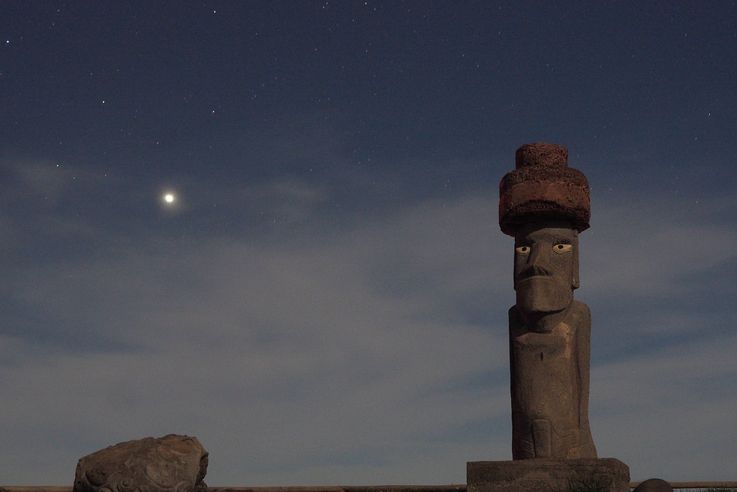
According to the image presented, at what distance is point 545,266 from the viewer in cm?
1159

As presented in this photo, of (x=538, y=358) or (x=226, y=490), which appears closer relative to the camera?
(x=538, y=358)

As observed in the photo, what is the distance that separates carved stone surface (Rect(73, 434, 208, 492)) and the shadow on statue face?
15.5ft

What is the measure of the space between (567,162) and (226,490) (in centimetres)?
634

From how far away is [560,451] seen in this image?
36.1 ft

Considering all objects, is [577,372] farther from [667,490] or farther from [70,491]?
[70,491]

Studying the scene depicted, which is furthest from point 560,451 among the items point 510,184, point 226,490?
point 226,490

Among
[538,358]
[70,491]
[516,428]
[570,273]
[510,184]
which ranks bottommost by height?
[70,491]

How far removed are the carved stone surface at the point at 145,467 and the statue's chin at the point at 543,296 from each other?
15.6 ft

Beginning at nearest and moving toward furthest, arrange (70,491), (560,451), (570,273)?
(560,451), (570,273), (70,491)

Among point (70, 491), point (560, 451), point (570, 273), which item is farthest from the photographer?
point (70, 491)

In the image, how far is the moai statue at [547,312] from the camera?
11.2 metres

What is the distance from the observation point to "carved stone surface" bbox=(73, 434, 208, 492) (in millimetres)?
11664

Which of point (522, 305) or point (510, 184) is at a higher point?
point (510, 184)

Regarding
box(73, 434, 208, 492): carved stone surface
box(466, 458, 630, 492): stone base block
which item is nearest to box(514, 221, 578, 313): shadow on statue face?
box(466, 458, 630, 492): stone base block
